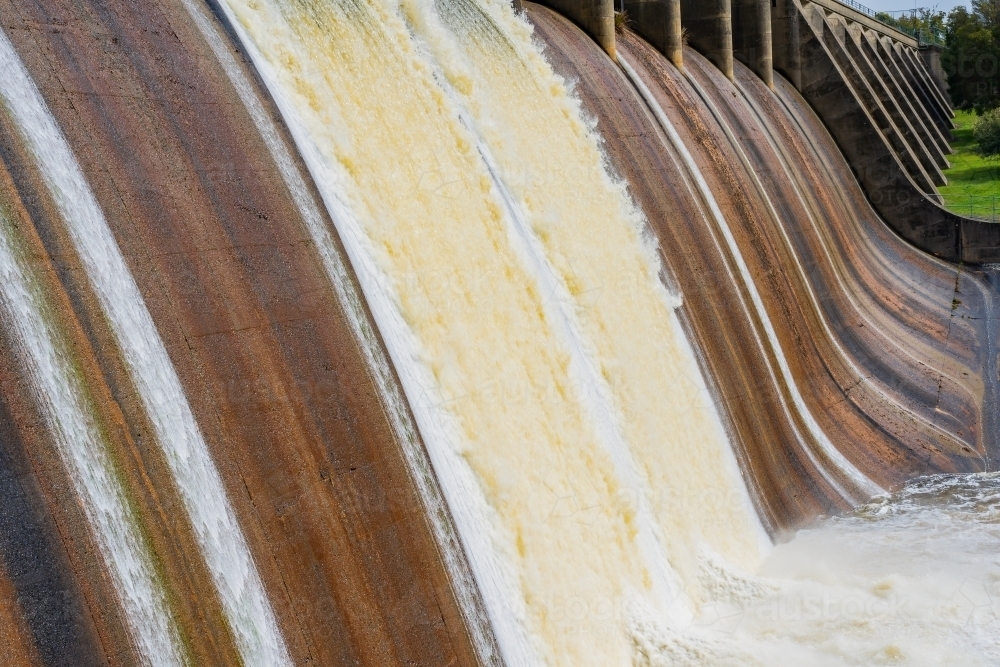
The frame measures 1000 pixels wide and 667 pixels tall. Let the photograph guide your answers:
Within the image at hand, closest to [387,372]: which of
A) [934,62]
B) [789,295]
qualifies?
[789,295]

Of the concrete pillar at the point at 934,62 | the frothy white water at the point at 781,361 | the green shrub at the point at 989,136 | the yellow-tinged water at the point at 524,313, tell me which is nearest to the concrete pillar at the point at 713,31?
the frothy white water at the point at 781,361

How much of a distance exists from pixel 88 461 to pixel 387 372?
2.11 m

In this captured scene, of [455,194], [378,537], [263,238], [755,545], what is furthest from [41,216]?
[755,545]

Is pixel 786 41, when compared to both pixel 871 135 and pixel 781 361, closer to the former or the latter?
pixel 871 135

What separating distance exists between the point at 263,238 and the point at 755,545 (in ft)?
18.8

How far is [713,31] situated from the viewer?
18438 mm

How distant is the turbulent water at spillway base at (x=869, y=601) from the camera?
308 inches

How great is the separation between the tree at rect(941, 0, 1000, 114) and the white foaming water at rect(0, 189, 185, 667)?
39220mm

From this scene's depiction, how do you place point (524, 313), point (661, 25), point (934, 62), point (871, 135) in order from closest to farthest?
point (524, 313)
point (661, 25)
point (871, 135)
point (934, 62)

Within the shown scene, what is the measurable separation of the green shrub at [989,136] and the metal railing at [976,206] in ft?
21.9

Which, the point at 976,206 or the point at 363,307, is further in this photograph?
the point at 976,206

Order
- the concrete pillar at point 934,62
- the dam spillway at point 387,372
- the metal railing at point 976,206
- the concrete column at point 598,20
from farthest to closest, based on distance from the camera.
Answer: the concrete pillar at point 934,62, the metal railing at point 976,206, the concrete column at point 598,20, the dam spillway at point 387,372

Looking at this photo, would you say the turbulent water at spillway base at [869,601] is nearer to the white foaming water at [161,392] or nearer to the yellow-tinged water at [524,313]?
the yellow-tinged water at [524,313]

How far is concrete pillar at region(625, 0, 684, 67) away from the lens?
16.2m
